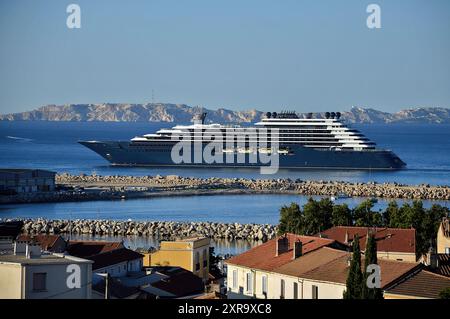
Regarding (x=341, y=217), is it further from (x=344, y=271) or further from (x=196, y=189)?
(x=196, y=189)

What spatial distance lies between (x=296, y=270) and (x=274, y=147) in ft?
208

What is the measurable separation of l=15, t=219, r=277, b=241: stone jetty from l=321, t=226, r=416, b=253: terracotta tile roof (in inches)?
505

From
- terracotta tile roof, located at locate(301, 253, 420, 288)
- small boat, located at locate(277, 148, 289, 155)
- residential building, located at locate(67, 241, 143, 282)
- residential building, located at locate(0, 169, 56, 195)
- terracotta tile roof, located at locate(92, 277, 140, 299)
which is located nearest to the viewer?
terracotta tile roof, located at locate(92, 277, 140, 299)

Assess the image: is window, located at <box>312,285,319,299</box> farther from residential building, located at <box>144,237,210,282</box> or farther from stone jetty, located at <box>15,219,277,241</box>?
stone jetty, located at <box>15,219,277,241</box>

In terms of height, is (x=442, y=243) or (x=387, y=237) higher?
(x=387, y=237)

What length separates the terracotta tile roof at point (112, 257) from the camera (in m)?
16.2

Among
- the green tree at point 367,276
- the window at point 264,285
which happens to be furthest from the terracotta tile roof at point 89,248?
the green tree at point 367,276

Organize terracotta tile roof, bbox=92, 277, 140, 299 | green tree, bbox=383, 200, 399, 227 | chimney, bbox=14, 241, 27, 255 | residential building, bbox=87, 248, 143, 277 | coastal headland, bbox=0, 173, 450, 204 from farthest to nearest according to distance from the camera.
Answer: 1. coastal headland, bbox=0, 173, 450, 204
2. green tree, bbox=383, 200, 399, 227
3. residential building, bbox=87, 248, 143, 277
4. terracotta tile roof, bbox=92, 277, 140, 299
5. chimney, bbox=14, 241, 27, 255

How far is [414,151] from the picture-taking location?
110500 millimetres

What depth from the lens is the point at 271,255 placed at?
16.6m

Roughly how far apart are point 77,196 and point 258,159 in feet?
93.1

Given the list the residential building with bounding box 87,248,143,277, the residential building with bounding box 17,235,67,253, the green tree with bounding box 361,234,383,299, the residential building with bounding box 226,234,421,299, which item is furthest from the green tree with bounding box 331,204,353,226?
the green tree with bounding box 361,234,383,299

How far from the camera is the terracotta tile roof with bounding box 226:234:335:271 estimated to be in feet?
51.9

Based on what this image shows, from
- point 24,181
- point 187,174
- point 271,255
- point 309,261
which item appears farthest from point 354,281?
point 187,174
